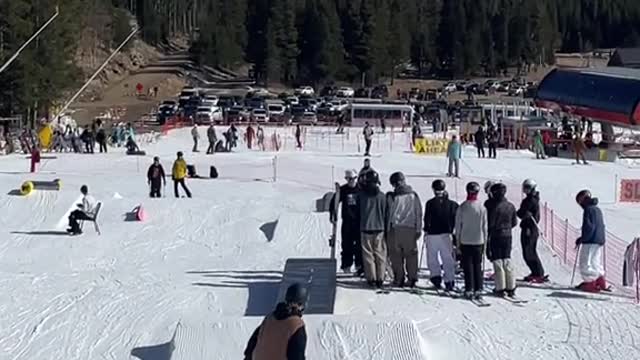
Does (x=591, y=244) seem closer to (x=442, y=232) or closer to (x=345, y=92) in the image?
(x=442, y=232)

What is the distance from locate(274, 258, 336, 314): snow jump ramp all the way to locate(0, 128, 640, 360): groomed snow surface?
189mm

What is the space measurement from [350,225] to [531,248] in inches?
93.8

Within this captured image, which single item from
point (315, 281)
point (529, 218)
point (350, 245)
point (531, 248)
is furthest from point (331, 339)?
point (531, 248)

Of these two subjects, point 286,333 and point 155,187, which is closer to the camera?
point 286,333

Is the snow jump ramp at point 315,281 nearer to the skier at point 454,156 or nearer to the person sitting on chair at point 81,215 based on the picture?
the person sitting on chair at point 81,215

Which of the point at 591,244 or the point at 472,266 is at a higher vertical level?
the point at 591,244

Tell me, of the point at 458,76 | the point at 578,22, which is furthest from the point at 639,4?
the point at 458,76

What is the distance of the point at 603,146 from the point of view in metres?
48.0

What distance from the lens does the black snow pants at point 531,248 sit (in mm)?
15156

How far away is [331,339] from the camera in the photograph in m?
11.6

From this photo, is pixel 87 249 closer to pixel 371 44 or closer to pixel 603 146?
pixel 603 146

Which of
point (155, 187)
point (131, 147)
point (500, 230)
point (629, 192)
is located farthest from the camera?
point (131, 147)

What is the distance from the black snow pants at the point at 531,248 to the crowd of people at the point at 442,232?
0.27m

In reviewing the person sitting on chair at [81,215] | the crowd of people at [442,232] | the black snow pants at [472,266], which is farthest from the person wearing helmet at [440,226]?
the person sitting on chair at [81,215]
